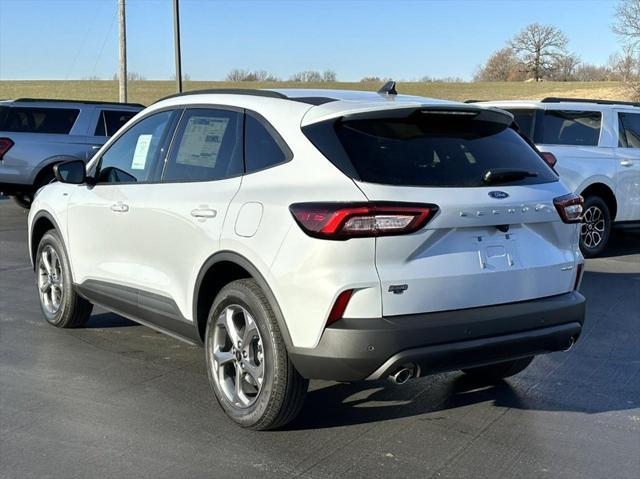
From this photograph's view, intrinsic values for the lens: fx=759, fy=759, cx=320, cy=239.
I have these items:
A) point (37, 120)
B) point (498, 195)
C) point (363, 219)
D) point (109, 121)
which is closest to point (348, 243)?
point (363, 219)

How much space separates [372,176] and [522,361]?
1880mm

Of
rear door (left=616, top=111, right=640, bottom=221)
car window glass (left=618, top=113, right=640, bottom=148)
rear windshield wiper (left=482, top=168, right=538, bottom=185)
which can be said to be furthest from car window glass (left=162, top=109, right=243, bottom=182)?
car window glass (left=618, top=113, right=640, bottom=148)

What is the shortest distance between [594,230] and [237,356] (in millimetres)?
7176

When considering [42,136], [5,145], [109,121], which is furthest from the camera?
[109,121]

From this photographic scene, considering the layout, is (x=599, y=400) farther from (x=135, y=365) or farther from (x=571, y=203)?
(x=135, y=365)

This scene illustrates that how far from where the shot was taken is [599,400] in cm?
462

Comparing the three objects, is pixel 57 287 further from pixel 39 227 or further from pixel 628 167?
pixel 628 167

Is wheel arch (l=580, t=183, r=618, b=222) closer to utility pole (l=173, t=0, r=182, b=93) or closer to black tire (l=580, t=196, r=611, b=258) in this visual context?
black tire (l=580, t=196, r=611, b=258)

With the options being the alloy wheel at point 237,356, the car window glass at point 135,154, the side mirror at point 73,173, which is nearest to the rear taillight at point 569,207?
the alloy wheel at point 237,356

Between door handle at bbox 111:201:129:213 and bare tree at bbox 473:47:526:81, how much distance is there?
9190 cm

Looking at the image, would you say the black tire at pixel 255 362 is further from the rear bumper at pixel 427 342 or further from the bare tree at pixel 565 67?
the bare tree at pixel 565 67

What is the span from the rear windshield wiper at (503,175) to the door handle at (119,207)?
2.44 metres

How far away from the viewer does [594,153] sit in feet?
32.6

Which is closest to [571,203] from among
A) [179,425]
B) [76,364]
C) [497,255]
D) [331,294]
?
[497,255]
